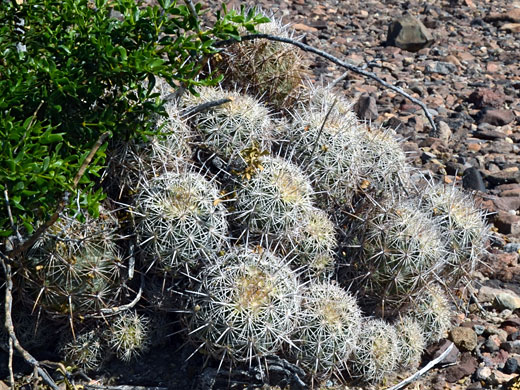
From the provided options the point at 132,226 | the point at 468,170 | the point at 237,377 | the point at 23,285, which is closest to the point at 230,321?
the point at 237,377

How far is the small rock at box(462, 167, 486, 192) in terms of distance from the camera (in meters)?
6.14

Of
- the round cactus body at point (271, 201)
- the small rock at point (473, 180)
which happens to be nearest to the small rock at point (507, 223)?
the small rock at point (473, 180)

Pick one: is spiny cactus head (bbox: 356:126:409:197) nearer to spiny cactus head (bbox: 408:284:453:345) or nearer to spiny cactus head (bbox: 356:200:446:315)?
spiny cactus head (bbox: 356:200:446:315)

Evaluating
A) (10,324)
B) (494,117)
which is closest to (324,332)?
(10,324)

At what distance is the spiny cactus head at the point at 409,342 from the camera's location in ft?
14.1

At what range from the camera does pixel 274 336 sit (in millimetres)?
3695

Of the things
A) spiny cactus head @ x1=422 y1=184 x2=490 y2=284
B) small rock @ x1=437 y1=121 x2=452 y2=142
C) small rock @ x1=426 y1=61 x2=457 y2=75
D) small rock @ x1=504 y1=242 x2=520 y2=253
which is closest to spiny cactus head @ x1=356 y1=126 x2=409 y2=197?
spiny cactus head @ x1=422 y1=184 x2=490 y2=284

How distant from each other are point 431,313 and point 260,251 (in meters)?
1.22

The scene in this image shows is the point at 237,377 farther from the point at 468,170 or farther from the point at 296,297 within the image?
the point at 468,170

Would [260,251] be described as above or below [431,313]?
above

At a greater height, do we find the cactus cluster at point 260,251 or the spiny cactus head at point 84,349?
the cactus cluster at point 260,251

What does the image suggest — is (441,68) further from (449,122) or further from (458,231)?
(458,231)

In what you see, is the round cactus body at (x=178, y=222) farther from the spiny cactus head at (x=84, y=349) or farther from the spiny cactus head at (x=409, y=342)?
the spiny cactus head at (x=409, y=342)

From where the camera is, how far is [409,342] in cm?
432
